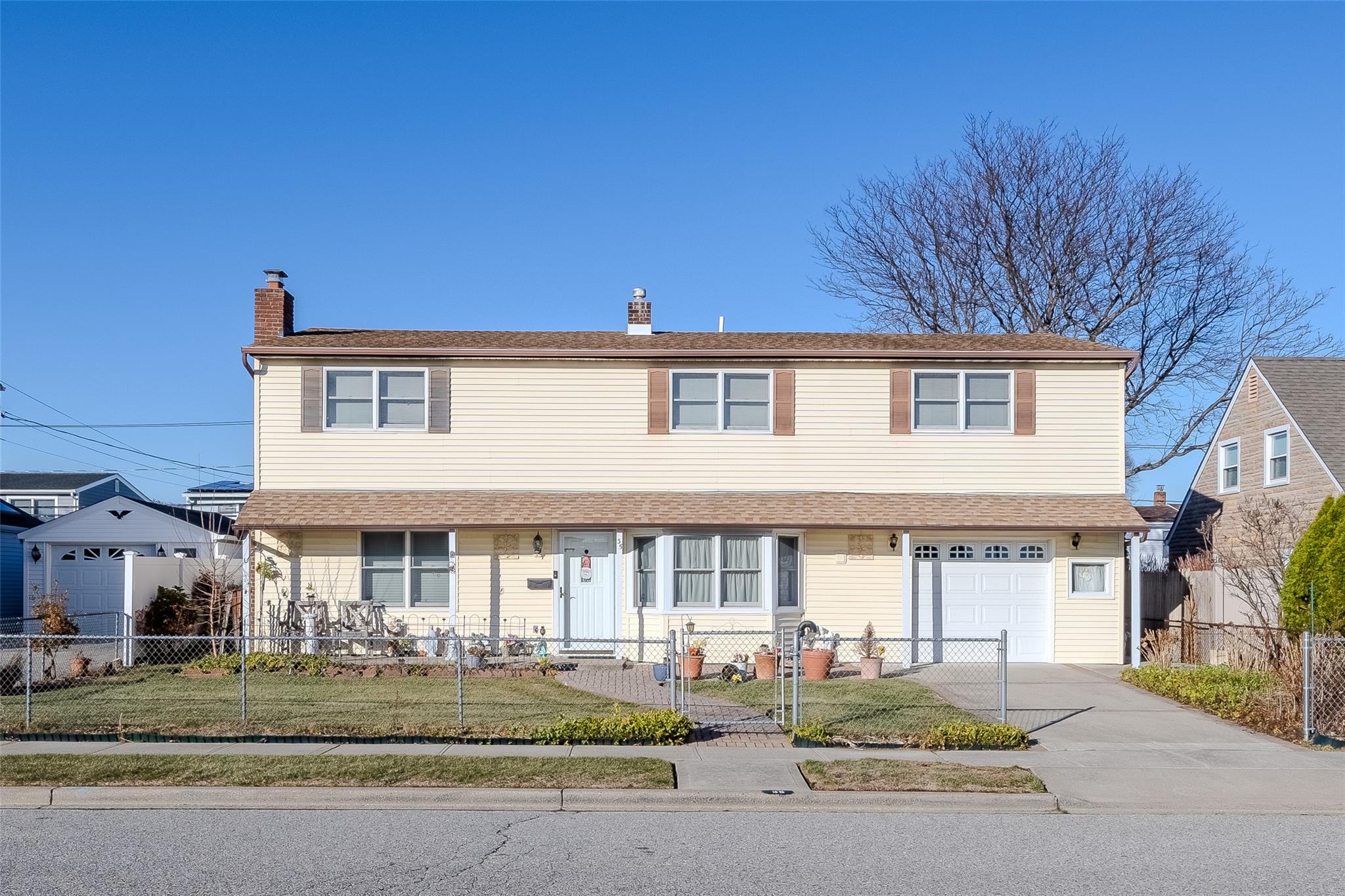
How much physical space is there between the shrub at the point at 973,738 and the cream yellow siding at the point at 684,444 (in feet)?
26.9

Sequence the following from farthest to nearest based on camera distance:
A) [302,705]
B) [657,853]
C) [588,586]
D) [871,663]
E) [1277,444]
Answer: [1277,444] → [588,586] → [871,663] → [302,705] → [657,853]

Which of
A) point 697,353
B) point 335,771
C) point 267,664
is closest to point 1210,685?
point 697,353

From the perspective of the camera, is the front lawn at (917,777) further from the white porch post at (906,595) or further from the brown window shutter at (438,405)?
the brown window shutter at (438,405)

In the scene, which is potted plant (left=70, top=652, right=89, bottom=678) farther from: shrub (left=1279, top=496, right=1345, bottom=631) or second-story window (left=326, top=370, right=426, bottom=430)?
shrub (left=1279, top=496, right=1345, bottom=631)

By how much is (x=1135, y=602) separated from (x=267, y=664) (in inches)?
558

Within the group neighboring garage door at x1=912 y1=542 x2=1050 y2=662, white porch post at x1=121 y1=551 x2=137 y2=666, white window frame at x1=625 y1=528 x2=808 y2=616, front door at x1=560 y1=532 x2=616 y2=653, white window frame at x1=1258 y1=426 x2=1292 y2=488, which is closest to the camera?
white porch post at x1=121 y1=551 x2=137 y2=666

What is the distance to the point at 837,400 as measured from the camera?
20.2 metres

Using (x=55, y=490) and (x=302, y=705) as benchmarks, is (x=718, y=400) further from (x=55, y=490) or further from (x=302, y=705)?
(x=55, y=490)

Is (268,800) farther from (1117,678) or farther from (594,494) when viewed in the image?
(1117,678)

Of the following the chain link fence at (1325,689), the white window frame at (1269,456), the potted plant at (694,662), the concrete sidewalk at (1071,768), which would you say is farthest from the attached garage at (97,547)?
the white window frame at (1269,456)

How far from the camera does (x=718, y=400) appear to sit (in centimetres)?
2020

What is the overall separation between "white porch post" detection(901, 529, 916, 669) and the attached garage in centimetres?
1507

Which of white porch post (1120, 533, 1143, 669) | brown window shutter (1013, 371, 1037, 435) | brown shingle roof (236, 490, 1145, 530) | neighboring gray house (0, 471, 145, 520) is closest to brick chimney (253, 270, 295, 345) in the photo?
brown shingle roof (236, 490, 1145, 530)

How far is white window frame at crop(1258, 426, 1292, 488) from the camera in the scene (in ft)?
73.5
